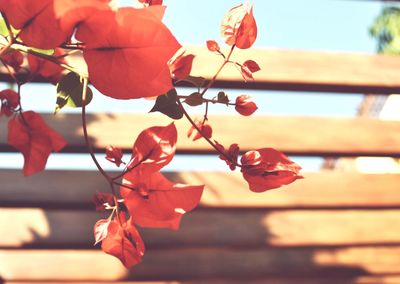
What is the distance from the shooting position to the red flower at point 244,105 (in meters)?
0.64

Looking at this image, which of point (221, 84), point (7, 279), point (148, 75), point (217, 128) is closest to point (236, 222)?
point (217, 128)

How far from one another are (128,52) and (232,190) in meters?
1.78

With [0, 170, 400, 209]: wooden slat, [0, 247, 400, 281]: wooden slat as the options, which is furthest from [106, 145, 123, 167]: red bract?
[0, 247, 400, 281]: wooden slat

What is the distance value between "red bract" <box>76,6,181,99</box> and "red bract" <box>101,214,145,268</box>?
0.64 feet

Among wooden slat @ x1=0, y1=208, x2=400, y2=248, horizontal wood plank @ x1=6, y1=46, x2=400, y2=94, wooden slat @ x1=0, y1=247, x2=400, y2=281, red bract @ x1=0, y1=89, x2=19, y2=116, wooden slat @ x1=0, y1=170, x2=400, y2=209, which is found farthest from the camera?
wooden slat @ x1=0, y1=247, x2=400, y2=281

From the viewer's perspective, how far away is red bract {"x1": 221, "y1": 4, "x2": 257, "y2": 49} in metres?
0.63

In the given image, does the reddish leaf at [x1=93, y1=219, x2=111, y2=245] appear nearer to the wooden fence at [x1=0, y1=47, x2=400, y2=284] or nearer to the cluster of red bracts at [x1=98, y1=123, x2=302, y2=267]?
the cluster of red bracts at [x1=98, y1=123, x2=302, y2=267]

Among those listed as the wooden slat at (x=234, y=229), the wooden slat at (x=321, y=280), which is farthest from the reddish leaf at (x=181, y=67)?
the wooden slat at (x=321, y=280)

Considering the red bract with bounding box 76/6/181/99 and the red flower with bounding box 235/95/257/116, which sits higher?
the red bract with bounding box 76/6/181/99

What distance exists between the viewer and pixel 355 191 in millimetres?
2277

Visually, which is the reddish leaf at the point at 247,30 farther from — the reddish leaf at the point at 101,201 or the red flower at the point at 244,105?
the reddish leaf at the point at 101,201

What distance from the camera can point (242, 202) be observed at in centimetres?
219

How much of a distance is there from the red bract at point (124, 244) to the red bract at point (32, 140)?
0.14m

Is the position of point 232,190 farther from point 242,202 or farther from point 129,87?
point 129,87
